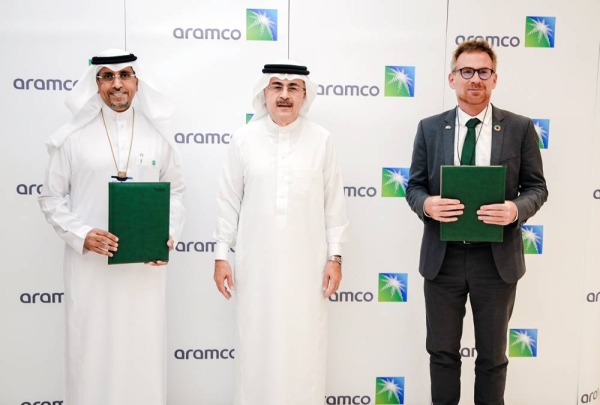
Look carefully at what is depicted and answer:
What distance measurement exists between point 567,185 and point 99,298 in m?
2.92

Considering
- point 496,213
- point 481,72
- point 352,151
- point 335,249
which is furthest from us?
point 352,151

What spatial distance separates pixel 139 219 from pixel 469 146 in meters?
1.64

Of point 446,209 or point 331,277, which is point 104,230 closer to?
point 331,277

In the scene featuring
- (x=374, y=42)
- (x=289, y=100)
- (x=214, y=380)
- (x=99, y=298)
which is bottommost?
(x=214, y=380)

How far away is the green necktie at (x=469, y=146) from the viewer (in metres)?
2.59

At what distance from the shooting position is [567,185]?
136 inches

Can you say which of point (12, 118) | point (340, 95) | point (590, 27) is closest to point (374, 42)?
point (340, 95)

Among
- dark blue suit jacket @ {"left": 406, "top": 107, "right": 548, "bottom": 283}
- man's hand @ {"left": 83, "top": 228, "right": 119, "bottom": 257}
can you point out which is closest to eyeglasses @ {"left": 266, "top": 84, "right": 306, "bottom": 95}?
dark blue suit jacket @ {"left": 406, "top": 107, "right": 548, "bottom": 283}

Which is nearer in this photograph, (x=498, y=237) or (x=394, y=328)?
(x=498, y=237)

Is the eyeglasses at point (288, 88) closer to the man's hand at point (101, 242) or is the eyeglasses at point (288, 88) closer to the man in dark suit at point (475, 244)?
the man in dark suit at point (475, 244)

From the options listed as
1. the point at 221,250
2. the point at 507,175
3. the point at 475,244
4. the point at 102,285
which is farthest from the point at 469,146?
the point at 102,285

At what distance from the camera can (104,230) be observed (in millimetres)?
2629

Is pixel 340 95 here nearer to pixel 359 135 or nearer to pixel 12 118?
pixel 359 135

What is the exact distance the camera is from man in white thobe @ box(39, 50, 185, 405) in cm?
268
